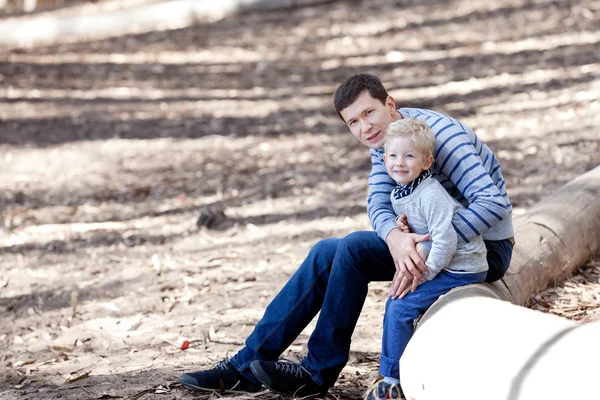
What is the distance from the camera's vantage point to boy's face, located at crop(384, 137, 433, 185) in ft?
10.1

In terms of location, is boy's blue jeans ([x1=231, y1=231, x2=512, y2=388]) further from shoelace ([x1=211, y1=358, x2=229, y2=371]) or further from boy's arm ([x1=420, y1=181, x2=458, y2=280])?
boy's arm ([x1=420, y1=181, x2=458, y2=280])

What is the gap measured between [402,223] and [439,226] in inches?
8.5

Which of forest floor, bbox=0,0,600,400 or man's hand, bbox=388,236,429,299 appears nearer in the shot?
man's hand, bbox=388,236,429,299

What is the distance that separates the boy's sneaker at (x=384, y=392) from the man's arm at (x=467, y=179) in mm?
627

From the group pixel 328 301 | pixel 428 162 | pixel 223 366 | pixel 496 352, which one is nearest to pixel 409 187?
pixel 428 162

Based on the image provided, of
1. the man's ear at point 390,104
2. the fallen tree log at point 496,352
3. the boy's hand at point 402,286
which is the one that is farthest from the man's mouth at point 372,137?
the fallen tree log at point 496,352

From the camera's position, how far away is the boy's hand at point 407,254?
3.12 m

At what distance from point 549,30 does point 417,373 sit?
808cm

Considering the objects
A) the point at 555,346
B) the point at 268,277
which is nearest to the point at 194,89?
the point at 268,277

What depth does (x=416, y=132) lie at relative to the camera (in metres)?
3.07

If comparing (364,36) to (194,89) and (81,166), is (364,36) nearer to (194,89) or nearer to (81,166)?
(194,89)

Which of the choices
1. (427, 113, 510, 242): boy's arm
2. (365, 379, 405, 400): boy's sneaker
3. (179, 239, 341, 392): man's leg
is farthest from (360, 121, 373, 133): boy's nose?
(365, 379, 405, 400): boy's sneaker

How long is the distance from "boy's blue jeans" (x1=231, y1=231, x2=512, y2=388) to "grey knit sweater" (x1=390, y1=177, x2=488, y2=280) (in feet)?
0.53

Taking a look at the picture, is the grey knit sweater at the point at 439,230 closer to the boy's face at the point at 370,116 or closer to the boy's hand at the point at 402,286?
the boy's hand at the point at 402,286
